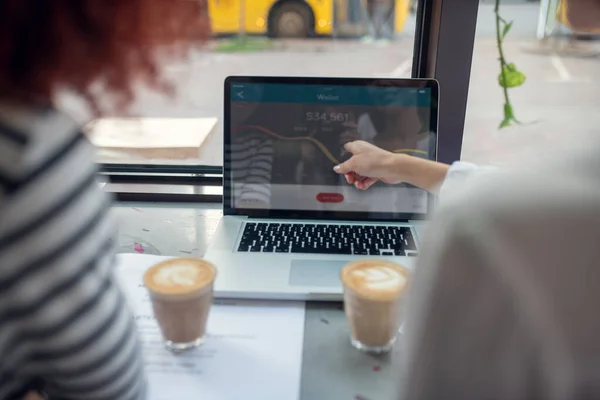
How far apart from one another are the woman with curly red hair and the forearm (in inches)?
20.0

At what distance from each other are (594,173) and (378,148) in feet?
2.12

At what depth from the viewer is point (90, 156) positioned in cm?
43

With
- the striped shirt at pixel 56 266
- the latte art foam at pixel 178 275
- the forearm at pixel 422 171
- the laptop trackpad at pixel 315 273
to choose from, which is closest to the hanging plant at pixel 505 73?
the forearm at pixel 422 171

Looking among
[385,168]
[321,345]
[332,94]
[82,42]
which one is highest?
[82,42]

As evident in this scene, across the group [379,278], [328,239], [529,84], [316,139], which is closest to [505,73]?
[529,84]

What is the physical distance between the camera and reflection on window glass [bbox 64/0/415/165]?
3.89ft

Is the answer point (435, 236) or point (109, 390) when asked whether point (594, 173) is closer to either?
point (435, 236)

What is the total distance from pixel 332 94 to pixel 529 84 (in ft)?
2.05

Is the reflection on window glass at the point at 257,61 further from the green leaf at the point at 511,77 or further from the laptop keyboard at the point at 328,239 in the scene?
the laptop keyboard at the point at 328,239

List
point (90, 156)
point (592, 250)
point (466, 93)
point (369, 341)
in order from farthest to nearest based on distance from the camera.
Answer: point (466, 93)
point (369, 341)
point (90, 156)
point (592, 250)

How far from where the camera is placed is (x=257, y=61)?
1.28m

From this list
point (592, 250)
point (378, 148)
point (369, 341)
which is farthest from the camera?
point (378, 148)

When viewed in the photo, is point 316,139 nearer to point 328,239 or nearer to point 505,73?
point 328,239

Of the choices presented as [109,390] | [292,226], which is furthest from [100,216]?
[292,226]
